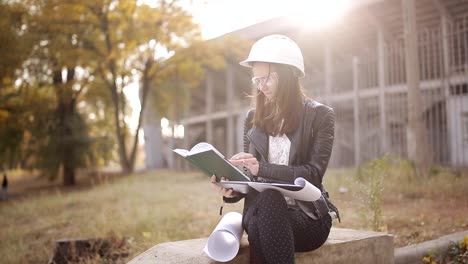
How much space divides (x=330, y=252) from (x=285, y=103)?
971 millimetres

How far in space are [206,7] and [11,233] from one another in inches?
364

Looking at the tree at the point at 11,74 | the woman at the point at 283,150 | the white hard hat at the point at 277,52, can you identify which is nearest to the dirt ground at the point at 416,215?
the woman at the point at 283,150

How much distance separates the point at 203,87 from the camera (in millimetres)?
27156

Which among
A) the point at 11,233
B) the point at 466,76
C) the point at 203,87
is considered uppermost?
the point at 203,87

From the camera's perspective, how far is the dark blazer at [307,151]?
237cm

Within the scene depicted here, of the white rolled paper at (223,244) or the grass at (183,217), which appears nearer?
the white rolled paper at (223,244)

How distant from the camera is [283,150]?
2619 mm

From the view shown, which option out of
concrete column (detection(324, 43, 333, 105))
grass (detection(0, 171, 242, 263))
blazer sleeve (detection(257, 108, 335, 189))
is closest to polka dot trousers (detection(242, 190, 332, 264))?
blazer sleeve (detection(257, 108, 335, 189))

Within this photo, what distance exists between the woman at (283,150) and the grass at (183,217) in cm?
203

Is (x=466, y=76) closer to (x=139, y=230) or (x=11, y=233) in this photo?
(x=139, y=230)

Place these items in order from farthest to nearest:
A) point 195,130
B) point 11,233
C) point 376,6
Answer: point 195,130 < point 376,6 < point 11,233

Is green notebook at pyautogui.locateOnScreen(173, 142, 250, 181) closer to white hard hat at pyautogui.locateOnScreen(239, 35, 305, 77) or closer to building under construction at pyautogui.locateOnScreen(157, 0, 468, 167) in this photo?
white hard hat at pyautogui.locateOnScreen(239, 35, 305, 77)

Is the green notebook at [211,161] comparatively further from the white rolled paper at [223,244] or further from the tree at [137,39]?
the tree at [137,39]

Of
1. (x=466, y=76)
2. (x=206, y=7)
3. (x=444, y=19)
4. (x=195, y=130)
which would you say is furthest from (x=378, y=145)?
(x=195, y=130)
